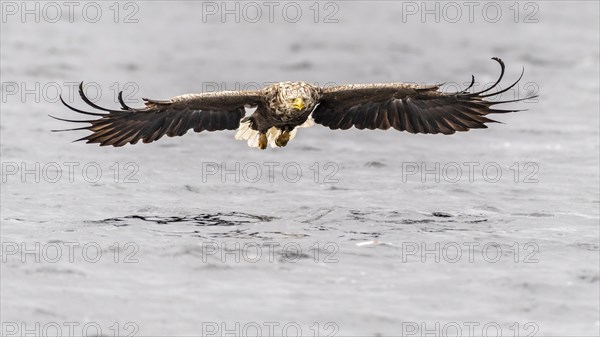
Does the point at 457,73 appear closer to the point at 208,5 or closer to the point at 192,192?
the point at 208,5

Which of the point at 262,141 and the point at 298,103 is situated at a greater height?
the point at 298,103

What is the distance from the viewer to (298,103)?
682 inches

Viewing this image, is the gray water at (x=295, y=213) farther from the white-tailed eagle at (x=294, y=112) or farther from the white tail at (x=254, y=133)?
the white-tailed eagle at (x=294, y=112)

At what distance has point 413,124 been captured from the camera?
1809 centimetres

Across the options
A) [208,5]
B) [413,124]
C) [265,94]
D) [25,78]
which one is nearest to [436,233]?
[413,124]

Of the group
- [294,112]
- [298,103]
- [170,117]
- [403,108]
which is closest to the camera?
[298,103]

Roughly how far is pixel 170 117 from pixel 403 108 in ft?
10.6

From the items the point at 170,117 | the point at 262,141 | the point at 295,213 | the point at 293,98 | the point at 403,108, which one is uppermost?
the point at 293,98

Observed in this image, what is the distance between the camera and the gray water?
14.5 meters

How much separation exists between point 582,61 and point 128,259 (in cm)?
2219

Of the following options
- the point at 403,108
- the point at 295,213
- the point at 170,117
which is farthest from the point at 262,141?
the point at 403,108

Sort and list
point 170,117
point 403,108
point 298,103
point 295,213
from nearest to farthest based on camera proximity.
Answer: point 298,103 → point 170,117 → point 403,108 → point 295,213

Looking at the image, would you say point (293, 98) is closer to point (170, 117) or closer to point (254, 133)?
point (254, 133)

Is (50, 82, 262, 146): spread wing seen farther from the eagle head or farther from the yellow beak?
the yellow beak
